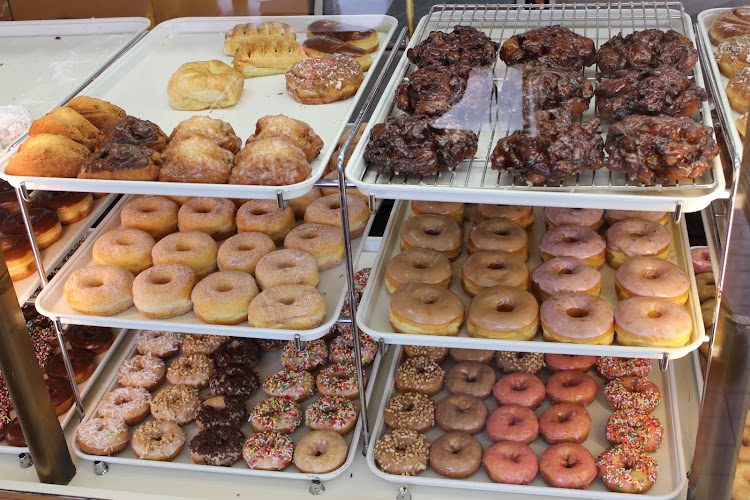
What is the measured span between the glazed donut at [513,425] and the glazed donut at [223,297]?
3.15 feet

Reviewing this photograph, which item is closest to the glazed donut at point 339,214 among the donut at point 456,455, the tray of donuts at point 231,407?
the tray of donuts at point 231,407

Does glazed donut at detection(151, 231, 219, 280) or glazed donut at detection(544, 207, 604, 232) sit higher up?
glazed donut at detection(544, 207, 604, 232)

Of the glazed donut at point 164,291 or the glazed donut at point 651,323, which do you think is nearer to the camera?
the glazed donut at point 651,323

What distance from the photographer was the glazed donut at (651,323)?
226 centimetres

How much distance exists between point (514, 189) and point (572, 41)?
2.81 ft

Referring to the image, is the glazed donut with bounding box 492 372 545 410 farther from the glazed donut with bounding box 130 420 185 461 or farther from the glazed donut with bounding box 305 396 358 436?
the glazed donut with bounding box 130 420 185 461

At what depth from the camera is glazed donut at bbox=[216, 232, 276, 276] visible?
2729mm

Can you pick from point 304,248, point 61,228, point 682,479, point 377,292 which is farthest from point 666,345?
point 61,228

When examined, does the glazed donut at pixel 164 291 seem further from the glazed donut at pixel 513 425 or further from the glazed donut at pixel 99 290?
the glazed donut at pixel 513 425

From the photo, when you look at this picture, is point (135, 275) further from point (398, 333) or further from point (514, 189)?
point (514, 189)

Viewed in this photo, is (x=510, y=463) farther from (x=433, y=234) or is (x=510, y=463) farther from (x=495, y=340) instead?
(x=433, y=234)

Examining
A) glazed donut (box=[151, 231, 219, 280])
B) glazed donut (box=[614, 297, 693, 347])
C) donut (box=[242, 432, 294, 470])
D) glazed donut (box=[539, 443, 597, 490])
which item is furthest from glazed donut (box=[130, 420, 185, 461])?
glazed donut (box=[614, 297, 693, 347])

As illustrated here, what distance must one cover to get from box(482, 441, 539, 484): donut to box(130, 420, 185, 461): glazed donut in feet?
3.66

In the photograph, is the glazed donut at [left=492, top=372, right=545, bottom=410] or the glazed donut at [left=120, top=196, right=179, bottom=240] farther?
the glazed donut at [left=120, top=196, right=179, bottom=240]
